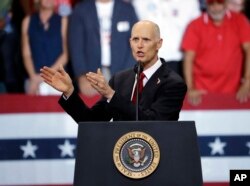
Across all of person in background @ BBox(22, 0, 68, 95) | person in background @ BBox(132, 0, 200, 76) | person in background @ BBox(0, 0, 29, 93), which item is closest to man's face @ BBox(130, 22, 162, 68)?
person in background @ BBox(132, 0, 200, 76)

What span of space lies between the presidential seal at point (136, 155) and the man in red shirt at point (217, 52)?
300 cm

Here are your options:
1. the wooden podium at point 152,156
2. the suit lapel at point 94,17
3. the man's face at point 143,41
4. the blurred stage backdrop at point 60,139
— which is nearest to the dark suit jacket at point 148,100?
the man's face at point 143,41

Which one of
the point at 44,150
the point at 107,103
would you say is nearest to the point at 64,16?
the point at 44,150

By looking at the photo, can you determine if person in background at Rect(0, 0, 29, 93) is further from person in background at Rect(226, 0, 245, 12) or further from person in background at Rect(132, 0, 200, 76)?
person in background at Rect(226, 0, 245, 12)

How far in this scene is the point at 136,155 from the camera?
3443mm

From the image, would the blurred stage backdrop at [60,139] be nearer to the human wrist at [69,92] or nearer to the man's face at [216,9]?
the man's face at [216,9]

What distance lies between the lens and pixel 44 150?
629cm

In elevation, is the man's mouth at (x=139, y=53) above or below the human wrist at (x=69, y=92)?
above

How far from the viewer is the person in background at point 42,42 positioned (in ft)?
21.6

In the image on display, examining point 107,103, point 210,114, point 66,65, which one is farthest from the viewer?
point 66,65

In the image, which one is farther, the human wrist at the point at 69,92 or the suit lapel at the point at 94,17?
the suit lapel at the point at 94,17

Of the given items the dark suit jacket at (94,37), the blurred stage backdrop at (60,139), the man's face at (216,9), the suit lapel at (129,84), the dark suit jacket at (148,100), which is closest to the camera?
the dark suit jacket at (148,100)

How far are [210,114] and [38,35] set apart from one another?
5.61ft

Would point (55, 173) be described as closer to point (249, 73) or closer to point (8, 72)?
point (8, 72)
